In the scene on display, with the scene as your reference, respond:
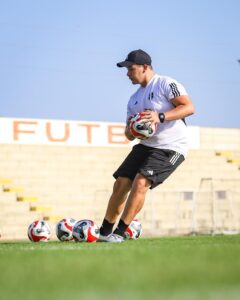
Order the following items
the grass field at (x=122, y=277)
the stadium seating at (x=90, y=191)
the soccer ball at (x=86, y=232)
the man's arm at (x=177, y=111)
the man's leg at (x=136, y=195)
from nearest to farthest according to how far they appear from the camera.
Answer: the grass field at (x=122, y=277) → the man's arm at (x=177, y=111) → the man's leg at (x=136, y=195) → the soccer ball at (x=86, y=232) → the stadium seating at (x=90, y=191)

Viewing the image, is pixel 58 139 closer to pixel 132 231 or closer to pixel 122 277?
pixel 132 231

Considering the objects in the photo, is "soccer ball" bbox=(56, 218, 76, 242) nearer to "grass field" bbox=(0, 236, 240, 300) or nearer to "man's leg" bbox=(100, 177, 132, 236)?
"man's leg" bbox=(100, 177, 132, 236)

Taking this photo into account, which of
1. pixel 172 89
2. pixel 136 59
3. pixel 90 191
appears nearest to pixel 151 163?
pixel 172 89

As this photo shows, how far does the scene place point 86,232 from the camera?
8.75 meters

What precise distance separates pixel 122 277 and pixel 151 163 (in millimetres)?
3901

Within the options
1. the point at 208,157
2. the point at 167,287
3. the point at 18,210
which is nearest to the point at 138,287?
the point at 167,287

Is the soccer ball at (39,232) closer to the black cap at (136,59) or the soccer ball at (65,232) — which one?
the soccer ball at (65,232)

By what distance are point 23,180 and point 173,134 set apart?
14.1 m

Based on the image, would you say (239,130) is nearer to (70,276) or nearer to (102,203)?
(102,203)

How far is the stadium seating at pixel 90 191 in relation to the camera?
819 inches

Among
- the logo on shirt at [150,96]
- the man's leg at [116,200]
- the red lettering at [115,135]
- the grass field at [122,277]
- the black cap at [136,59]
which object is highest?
the red lettering at [115,135]

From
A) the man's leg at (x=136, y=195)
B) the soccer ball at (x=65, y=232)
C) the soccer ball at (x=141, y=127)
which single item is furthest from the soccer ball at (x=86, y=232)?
the soccer ball at (x=141, y=127)

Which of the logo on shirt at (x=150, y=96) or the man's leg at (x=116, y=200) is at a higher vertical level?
the logo on shirt at (x=150, y=96)

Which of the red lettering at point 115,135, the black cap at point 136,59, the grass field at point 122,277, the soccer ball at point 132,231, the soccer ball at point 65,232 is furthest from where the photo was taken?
the red lettering at point 115,135
